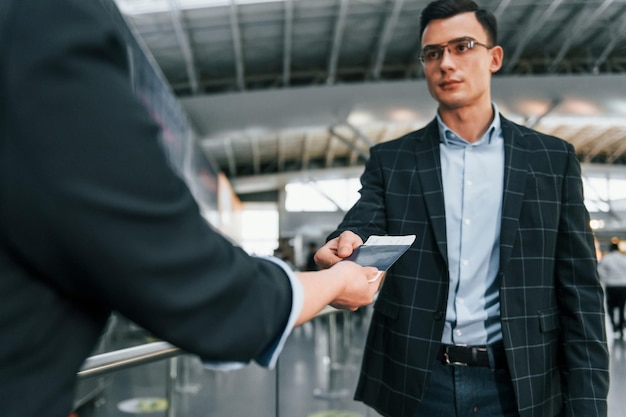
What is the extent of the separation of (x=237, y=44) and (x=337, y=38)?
10.5ft

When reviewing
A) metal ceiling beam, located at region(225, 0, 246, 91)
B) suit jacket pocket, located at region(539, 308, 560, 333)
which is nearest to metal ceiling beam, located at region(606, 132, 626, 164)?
metal ceiling beam, located at region(225, 0, 246, 91)

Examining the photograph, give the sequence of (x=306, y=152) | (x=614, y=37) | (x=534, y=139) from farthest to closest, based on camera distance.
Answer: (x=306, y=152)
(x=614, y=37)
(x=534, y=139)

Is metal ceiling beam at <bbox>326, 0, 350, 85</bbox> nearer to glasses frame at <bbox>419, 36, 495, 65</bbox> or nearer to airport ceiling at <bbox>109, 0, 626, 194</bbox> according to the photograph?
airport ceiling at <bbox>109, 0, 626, 194</bbox>

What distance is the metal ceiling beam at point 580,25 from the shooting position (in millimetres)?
18453

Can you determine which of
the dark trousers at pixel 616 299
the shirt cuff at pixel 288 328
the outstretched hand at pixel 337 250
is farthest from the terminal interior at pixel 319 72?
the shirt cuff at pixel 288 328

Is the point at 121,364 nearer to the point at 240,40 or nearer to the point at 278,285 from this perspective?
the point at 278,285

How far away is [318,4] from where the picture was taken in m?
16.9

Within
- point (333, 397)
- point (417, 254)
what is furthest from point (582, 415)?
point (333, 397)

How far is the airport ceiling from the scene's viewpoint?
55.3 ft

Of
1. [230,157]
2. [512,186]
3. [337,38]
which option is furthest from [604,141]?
[512,186]

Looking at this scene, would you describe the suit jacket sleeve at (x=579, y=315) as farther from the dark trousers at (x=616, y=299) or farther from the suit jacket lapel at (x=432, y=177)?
the dark trousers at (x=616, y=299)

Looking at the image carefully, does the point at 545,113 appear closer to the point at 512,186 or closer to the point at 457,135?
the point at 457,135

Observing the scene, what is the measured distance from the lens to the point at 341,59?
71.5 feet

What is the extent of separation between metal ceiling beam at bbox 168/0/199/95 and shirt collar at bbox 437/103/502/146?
13.8 metres
